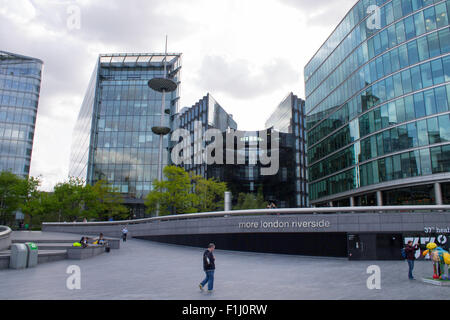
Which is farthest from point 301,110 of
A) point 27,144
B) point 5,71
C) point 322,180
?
point 5,71

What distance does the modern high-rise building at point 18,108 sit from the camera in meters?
90.5

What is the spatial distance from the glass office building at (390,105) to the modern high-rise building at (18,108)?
82.5 meters

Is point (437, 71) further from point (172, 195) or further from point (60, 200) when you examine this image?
point (60, 200)

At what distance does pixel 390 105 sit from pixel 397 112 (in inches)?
55.4

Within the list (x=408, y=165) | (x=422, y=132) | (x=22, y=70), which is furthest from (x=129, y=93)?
(x=422, y=132)

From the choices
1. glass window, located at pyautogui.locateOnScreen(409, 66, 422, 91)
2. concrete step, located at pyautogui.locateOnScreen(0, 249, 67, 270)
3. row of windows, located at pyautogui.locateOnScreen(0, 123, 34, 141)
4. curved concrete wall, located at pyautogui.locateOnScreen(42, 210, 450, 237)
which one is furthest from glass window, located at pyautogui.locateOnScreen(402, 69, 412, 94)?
row of windows, located at pyautogui.locateOnScreen(0, 123, 34, 141)

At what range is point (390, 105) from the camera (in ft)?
134

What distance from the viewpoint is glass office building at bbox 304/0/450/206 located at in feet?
120

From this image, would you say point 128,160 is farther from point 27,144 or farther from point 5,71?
point 5,71

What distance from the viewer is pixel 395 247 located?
19203 millimetres

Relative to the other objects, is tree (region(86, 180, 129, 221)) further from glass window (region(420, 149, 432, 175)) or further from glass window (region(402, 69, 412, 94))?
glass window (region(402, 69, 412, 94))

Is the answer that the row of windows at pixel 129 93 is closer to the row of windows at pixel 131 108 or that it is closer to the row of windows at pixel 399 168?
the row of windows at pixel 131 108

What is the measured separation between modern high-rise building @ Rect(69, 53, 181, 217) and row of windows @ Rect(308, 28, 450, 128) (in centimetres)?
3785
